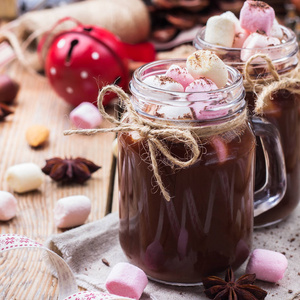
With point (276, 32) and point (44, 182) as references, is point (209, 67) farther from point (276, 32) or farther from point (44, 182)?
point (44, 182)

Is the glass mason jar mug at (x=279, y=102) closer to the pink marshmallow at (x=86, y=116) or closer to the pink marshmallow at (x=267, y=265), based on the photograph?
the pink marshmallow at (x=267, y=265)

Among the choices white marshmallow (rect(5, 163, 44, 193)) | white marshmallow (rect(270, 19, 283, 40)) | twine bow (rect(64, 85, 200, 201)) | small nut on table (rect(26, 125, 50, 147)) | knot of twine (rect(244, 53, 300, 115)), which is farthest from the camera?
small nut on table (rect(26, 125, 50, 147))

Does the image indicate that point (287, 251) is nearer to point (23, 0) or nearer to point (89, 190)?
point (89, 190)

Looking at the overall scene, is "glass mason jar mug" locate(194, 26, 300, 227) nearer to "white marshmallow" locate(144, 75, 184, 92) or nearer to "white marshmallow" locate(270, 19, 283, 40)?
"white marshmallow" locate(270, 19, 283, 40)

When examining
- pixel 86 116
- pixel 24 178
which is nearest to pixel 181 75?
pixel 24 178

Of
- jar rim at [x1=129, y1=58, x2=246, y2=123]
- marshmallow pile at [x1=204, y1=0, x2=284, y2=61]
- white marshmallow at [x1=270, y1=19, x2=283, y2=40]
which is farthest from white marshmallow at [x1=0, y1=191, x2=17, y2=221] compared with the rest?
white marshmallow at [x1=270, y1=19, x2=283, y2=40]

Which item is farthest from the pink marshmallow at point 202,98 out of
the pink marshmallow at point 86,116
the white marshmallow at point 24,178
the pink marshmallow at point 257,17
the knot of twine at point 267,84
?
the pink marshmallow at point 86,116

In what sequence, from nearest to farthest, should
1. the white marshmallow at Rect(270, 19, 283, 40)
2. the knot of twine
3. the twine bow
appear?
the twine bow → the knot of twine → the white marshmallow at Rect(270, 19, 283, 40)
